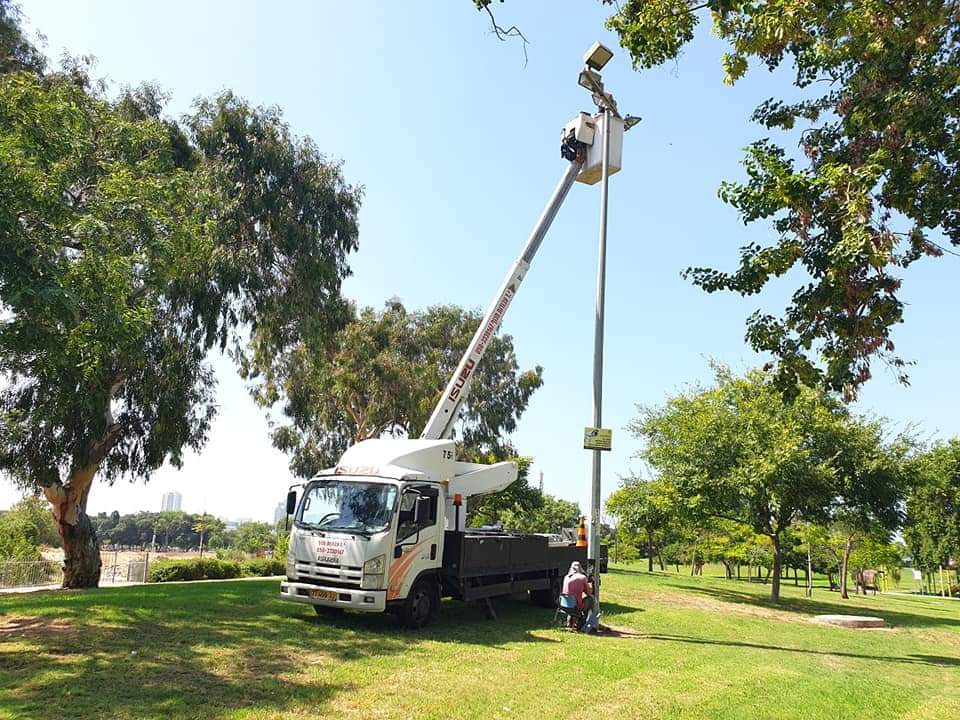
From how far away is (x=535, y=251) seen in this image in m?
16.8

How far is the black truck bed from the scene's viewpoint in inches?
527

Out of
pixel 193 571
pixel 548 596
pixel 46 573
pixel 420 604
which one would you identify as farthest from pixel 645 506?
pixel 46 573

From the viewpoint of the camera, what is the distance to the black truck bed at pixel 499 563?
13391mm

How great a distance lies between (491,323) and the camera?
16.4 meters

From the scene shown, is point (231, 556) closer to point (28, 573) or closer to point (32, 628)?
point (28, 573)

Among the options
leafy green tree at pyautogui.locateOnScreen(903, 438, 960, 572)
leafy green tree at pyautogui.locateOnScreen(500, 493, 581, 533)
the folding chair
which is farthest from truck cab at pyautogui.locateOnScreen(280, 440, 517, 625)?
leafy green tree at pyautogui.locateOnScreen(903, 438, 960, 572)

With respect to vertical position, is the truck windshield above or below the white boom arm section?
below

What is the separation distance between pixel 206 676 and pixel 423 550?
5036 millimetres

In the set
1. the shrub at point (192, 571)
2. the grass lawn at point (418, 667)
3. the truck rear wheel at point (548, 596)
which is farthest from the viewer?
the shrub at point (192, 571)

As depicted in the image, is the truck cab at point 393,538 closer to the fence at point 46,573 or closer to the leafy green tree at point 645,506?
the leafy green tree at point 645,506

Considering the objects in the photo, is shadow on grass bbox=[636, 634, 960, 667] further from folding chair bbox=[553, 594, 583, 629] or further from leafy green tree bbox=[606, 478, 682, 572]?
leafy green tree bbox=[606, 478, 682, 572]

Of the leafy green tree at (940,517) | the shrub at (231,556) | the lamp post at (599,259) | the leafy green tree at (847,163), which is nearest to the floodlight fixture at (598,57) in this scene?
the lamp post at (599,259)

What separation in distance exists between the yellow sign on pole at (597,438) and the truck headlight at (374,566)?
4615 millimetres

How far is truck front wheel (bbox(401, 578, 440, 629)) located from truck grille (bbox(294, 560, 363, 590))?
1.21 metres
